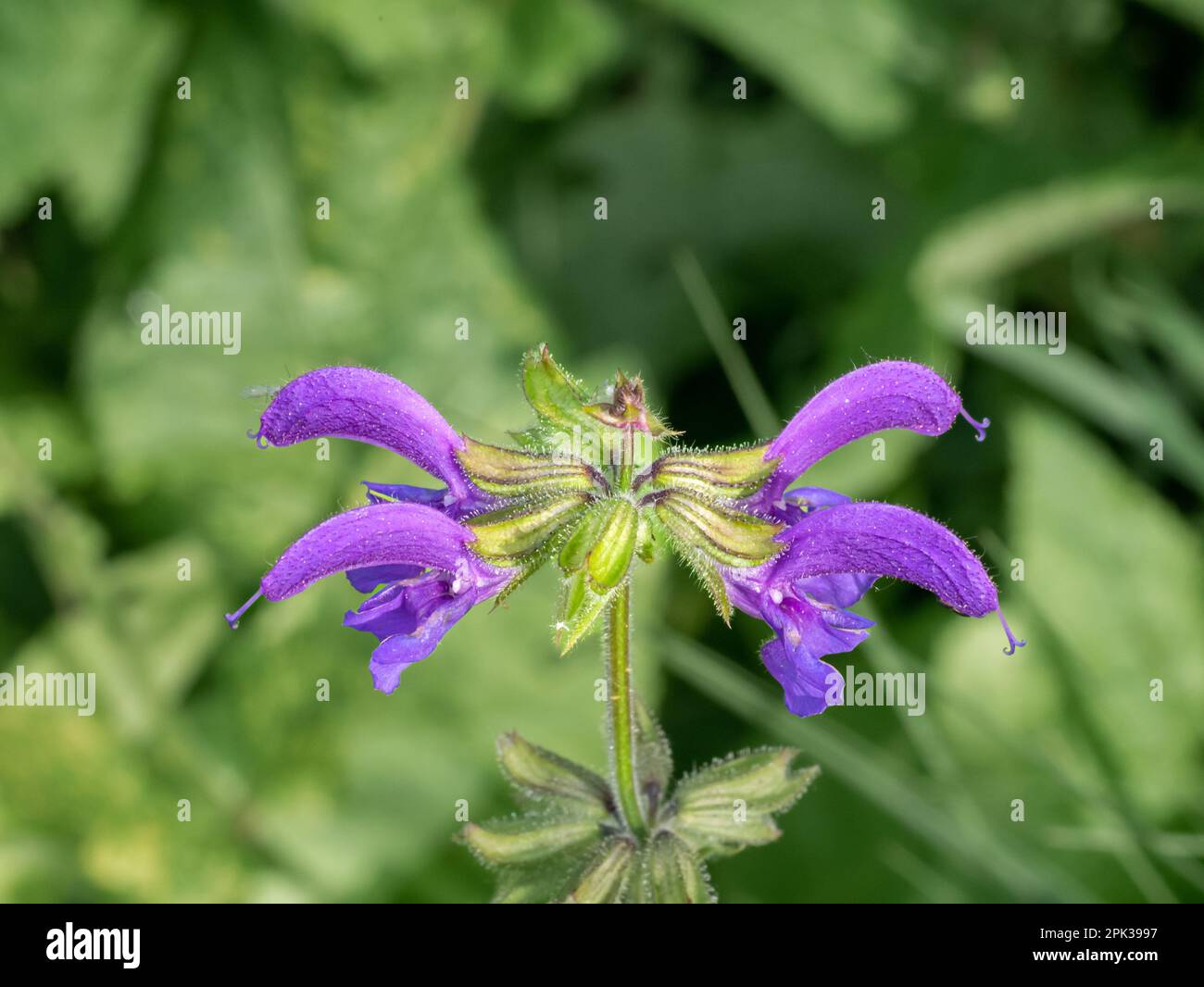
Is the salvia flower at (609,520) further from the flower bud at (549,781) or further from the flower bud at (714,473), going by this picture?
the flower bud at (549,781)

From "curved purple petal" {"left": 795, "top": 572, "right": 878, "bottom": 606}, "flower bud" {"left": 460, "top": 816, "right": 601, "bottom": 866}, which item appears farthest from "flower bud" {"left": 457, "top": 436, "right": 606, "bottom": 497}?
"flower bud" {"left": 460, "top": 816, "right": 601, "bottom": 866}

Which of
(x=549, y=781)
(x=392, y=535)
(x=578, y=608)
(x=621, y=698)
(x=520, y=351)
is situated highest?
(x=520, y=351)

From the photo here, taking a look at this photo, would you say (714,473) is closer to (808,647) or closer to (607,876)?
(808,647)

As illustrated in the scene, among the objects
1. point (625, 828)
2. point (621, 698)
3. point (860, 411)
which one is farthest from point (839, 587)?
point (625, 828)

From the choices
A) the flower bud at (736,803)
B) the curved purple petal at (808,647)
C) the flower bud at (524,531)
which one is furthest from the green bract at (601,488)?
the flower bud at (736,803)

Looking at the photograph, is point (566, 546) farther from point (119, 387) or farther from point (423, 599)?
point (119, 387)

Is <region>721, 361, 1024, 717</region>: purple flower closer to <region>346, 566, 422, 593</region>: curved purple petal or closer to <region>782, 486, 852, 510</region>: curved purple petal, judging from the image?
<region>782, 486, 852, 510</region>: curved purple petal
